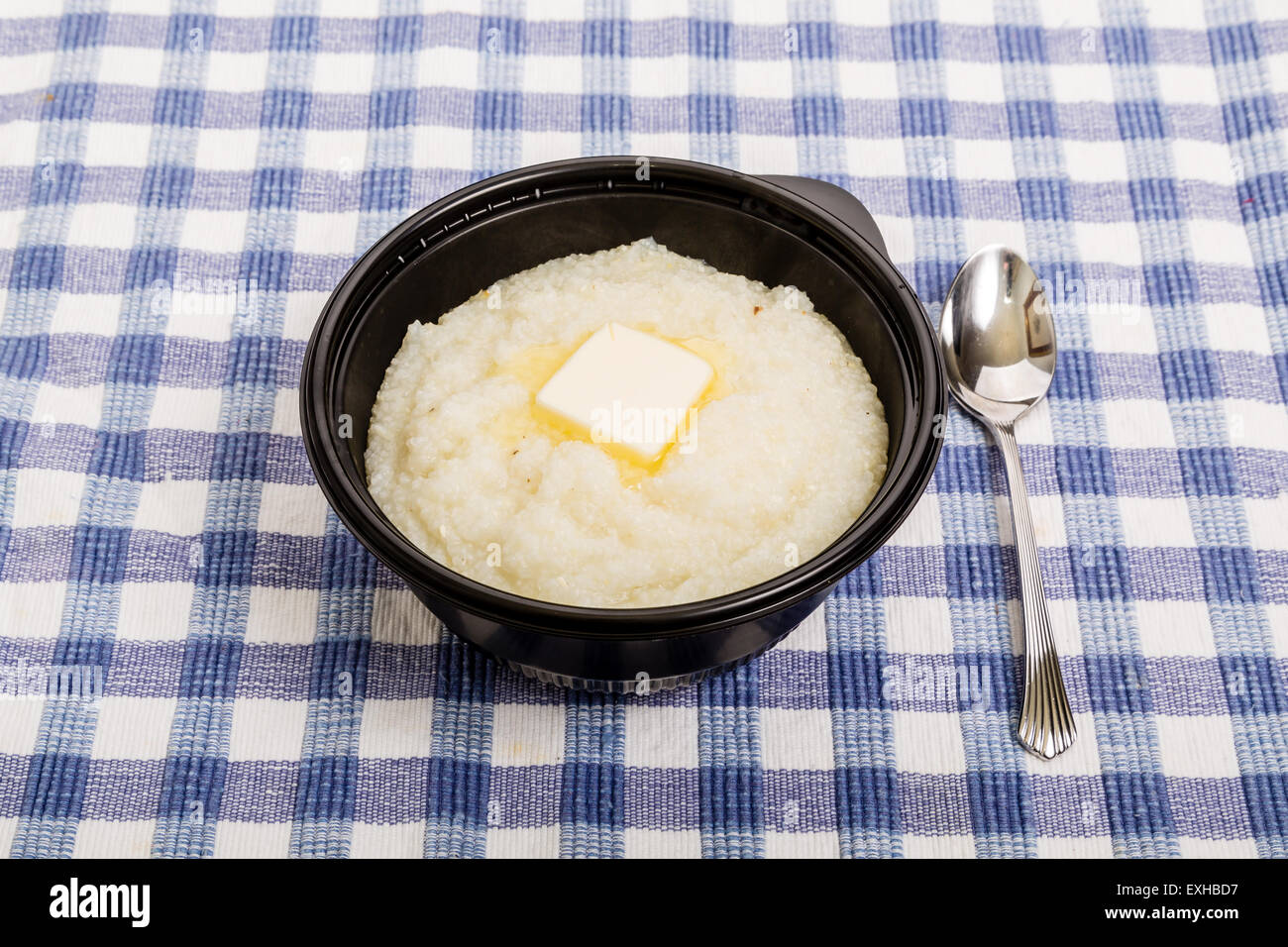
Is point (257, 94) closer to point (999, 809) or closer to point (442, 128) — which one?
point (442, 128)

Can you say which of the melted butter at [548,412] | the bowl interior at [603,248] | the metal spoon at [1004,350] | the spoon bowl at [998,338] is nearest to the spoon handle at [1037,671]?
the metal spoon at [1004,350]

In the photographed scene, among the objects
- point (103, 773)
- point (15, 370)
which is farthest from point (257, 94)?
point (103, 773)

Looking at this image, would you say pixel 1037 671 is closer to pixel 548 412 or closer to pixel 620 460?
pixel 620 460

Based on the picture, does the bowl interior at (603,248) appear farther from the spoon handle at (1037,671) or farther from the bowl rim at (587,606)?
the spoon handle at (1037,671)

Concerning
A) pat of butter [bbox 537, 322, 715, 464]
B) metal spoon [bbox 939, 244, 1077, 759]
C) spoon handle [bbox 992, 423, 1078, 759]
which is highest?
metal spoon [bbox 939, 244, 1077, 759]

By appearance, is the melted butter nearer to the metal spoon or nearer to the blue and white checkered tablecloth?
the blue and white checkered tablecloth

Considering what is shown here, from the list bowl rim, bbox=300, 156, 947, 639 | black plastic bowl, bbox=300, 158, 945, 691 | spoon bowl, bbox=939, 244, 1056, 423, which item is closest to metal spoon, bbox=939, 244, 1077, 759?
spoon bowl, bbox=939, 244, 1056, 423

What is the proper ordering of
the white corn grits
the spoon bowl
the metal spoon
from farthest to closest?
1. the spoon bowl
2. the metal spoon
3. the white corn grits
